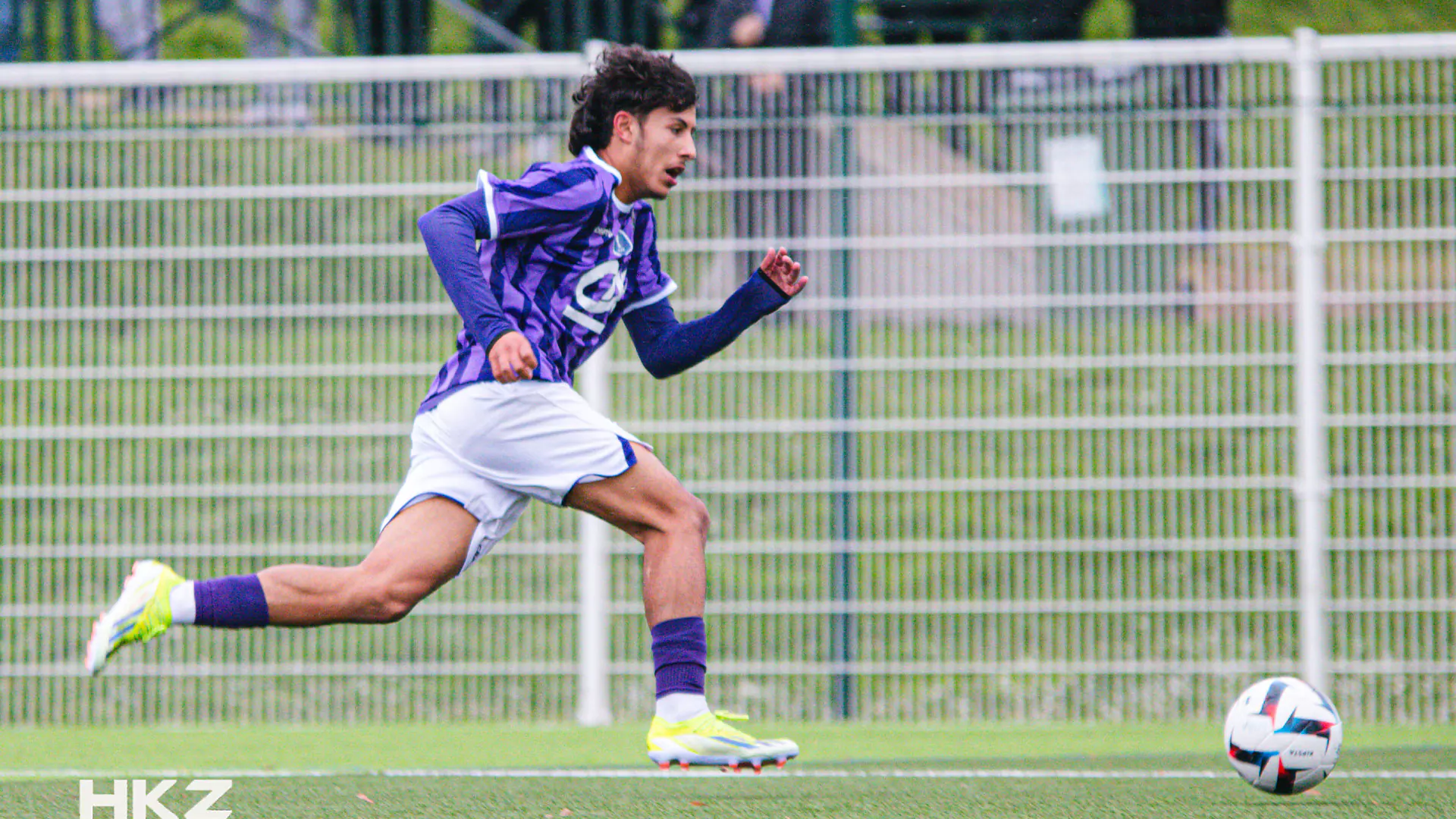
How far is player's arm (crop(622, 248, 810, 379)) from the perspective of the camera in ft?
14.5

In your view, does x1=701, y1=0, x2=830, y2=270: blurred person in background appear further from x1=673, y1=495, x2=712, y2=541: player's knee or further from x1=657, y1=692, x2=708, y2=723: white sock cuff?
x1=657, y1=692, x2=708, y2=723: white sock cuff

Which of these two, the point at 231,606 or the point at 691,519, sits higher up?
the point at 691,519

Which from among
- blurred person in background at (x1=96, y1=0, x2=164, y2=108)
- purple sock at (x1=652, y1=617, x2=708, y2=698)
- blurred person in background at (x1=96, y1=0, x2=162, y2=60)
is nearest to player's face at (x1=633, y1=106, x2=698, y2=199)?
purple sock at (x1=652, y1=617, x2=708, y2=698)

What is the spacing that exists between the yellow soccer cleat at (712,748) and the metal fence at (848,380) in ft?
8.88

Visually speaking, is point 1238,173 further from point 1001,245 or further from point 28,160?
point 28,160

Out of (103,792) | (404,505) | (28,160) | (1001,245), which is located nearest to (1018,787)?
(404,505)

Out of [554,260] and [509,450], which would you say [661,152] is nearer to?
[554,260]

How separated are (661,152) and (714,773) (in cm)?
175

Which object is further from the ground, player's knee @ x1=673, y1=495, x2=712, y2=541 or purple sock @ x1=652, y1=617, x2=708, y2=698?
player's knee @ x1=673, y1=495, x2=712, y2=541

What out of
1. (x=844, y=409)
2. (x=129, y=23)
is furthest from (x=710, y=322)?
(x=129, y=23)

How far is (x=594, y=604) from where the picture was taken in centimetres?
681

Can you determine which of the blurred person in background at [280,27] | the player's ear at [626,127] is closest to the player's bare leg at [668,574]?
the player's ear at [626,127]
